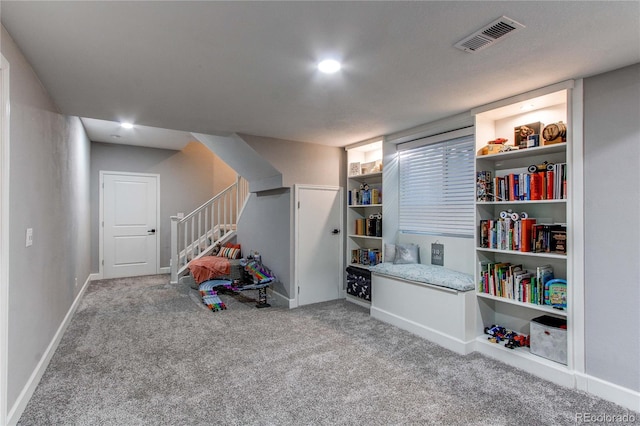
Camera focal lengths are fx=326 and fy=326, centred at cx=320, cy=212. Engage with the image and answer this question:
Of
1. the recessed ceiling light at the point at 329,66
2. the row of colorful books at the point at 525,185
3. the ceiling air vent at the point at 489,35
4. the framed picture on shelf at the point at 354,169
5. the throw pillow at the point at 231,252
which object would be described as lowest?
the throw pillow at the point at 231,252

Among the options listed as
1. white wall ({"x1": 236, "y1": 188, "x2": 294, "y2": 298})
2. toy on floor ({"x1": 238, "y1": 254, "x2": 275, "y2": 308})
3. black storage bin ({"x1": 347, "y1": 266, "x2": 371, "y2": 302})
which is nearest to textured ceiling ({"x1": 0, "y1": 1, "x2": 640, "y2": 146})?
white wall ({"x1": 236, "y1": 188, "x2": 294, "y2": 298})

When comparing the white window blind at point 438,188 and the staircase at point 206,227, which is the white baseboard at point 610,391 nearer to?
the white window blind at point 438,188

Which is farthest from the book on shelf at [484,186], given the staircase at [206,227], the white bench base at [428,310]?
the staircase at [206,227]

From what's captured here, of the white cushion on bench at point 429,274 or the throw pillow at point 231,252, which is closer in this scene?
the white cushion on bench at point 429,274

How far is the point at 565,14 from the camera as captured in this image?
164 cm

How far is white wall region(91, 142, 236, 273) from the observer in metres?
6.10

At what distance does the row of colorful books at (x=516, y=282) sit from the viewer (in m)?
2.68

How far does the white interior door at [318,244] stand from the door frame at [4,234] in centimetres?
305

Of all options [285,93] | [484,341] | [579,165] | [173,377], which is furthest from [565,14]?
[173,377]

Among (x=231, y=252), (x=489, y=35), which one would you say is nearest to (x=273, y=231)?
(x=231, y=252)

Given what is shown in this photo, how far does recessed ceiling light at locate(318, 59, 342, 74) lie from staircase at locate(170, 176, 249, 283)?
156 inches

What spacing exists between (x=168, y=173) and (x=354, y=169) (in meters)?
4.17

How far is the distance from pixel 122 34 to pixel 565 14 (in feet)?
7.77

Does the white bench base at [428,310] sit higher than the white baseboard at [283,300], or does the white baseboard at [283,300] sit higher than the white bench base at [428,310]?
the white bench base at [428,310]
